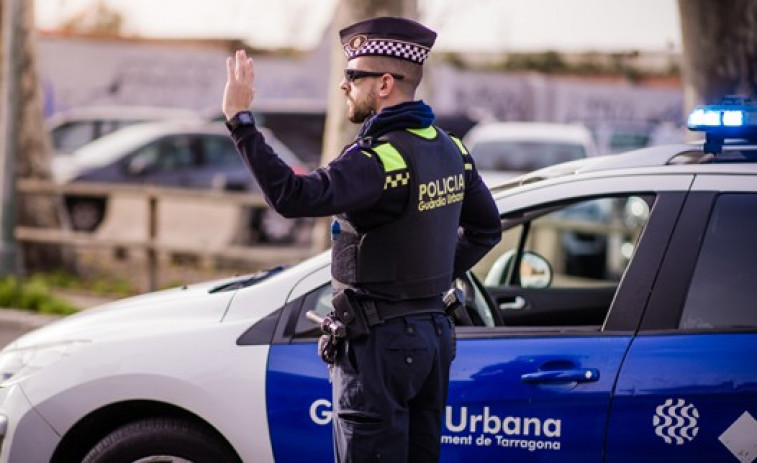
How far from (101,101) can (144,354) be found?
27.7m

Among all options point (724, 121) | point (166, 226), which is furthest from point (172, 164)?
point (724, 121)

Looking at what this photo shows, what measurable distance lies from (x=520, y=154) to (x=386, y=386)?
40.9ft

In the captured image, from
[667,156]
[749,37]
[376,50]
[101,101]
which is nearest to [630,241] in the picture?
[749,37]

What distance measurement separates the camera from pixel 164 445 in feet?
13.6

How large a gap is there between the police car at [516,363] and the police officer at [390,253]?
0.46 meters

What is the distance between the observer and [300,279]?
421cm

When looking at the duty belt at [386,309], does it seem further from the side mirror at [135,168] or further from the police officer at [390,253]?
the side mirror at [135,168]

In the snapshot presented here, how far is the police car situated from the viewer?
12.5 feet

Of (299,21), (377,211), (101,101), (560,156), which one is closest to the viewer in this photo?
(377,211)

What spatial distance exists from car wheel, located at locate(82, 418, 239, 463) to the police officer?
764 mm

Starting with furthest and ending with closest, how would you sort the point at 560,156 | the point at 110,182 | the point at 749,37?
the point at 110,182
the point at 560,156
the point at 749,37

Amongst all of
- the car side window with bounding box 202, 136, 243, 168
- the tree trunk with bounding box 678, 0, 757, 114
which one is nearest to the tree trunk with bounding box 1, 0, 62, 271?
the car side window with bounding box 202, 136, 243, 168

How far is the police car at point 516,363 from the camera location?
382cm

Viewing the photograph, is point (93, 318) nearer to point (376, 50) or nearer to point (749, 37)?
point (376, 50)
